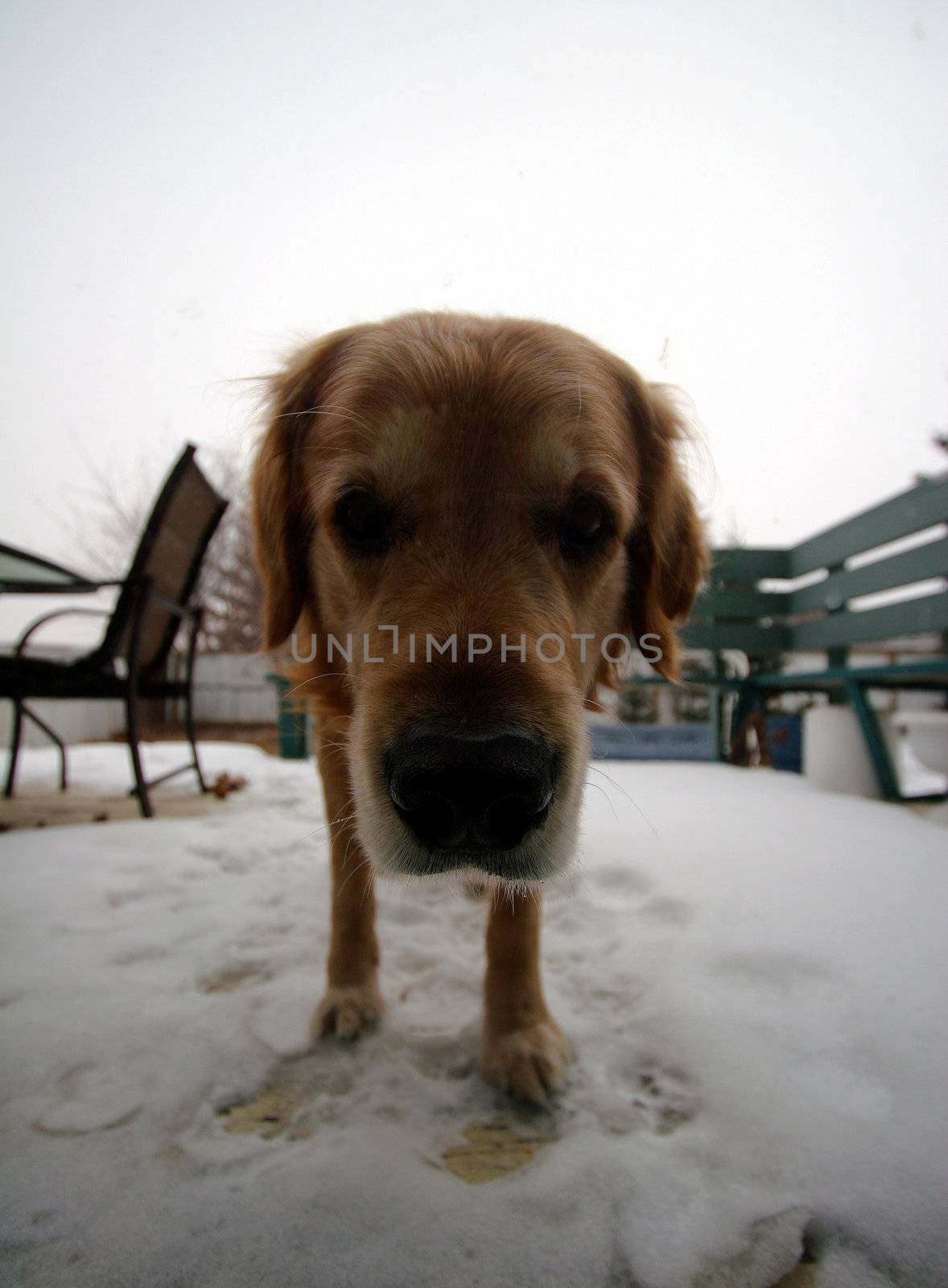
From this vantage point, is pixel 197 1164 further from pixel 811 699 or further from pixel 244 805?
pixel 811 699

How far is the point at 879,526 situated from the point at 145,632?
15.0ft

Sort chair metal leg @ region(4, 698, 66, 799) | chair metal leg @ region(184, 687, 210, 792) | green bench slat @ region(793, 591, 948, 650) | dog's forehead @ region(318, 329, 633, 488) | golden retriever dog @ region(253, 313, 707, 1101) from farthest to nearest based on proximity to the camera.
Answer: chair metal leg @ region(184, 687, 210, 792), green bench slat @ region(793, 591, 948, 650), chair metal leg @ region(4, 698, 66, 799), dog's forehead @ region(318, 329, 633, 488), golden retriever dog @ region(253, 313, 707, 1101)

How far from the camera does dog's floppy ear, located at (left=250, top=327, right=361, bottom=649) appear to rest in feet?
5.71

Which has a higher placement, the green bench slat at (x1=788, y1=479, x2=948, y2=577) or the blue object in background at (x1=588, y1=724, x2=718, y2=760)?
the green bench slat at (x1=788, y1=479, x2=948, y2=577)

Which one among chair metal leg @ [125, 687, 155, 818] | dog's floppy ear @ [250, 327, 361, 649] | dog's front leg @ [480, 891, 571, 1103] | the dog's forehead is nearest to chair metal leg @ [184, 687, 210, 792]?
chair metal leg @ [125, 687, 155, 818]

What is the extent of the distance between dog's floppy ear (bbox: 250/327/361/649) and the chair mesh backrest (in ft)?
5.19

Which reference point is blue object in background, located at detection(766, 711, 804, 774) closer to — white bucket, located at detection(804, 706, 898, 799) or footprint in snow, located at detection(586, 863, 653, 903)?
white bucket, located at detection(804, 706, 898, 799)

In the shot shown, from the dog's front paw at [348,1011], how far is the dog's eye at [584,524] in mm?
1096

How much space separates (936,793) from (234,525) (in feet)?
36.5

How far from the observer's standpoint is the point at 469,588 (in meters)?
1.18

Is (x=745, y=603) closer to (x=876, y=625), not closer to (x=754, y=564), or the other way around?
(x=754, y=564)

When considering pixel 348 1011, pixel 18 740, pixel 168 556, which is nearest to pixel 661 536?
pixel 348 1011

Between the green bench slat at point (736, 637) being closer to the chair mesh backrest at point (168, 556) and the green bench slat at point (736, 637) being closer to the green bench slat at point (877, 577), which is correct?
the green bench slat at point (877, 577)

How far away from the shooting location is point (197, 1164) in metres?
0.95
